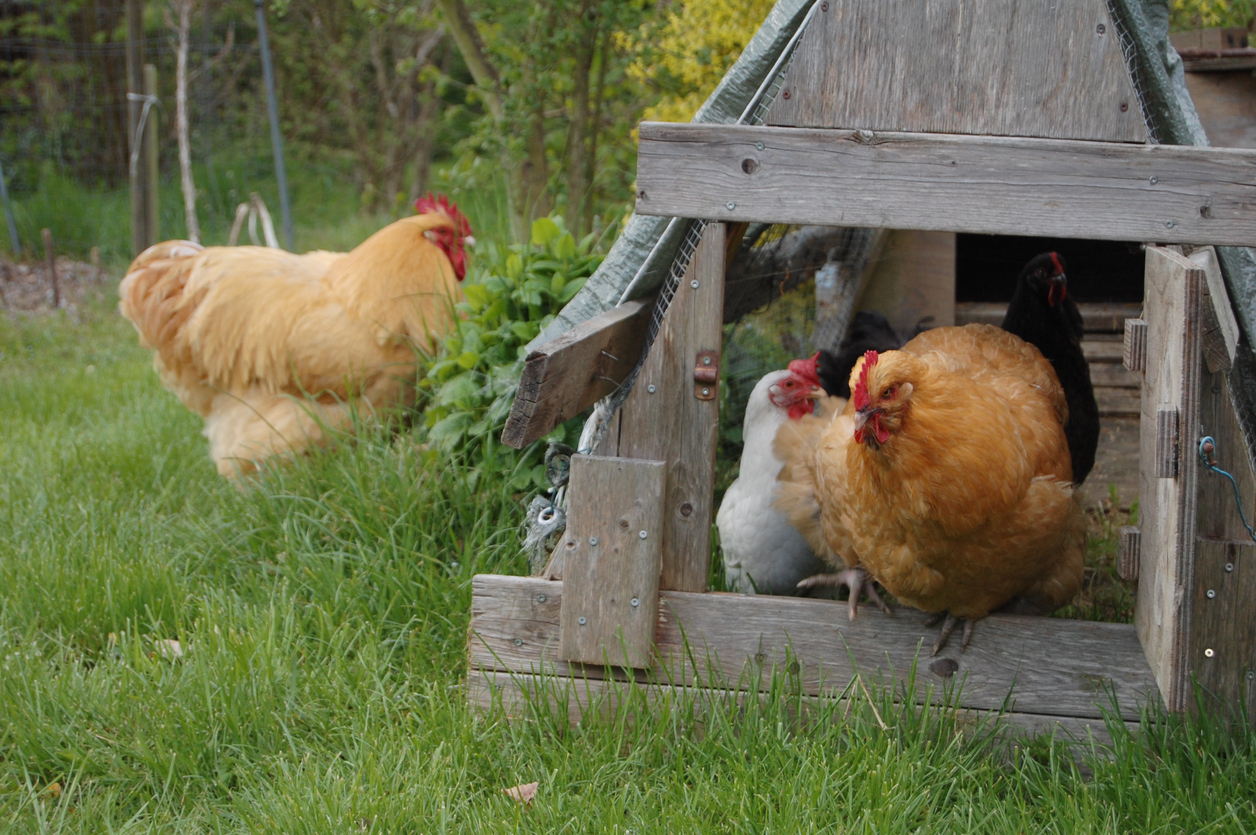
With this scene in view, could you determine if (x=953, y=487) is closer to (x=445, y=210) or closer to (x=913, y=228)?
(x=913, y=228)

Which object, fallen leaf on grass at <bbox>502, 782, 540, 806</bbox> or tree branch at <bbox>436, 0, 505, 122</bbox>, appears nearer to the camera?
fallen leaf on grass at <bbox>502, 782, 540, 806</bbox>

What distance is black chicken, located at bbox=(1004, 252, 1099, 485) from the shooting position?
2688 mm

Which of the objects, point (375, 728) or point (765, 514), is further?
point (765, 514)

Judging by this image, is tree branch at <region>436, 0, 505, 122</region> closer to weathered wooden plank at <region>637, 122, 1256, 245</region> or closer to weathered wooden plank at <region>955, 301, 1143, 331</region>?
weathered wooden plank at <region>955, 301, 1143, 331</region>

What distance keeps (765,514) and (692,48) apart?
270cm

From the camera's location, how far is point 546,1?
14.5 feet

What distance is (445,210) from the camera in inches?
175

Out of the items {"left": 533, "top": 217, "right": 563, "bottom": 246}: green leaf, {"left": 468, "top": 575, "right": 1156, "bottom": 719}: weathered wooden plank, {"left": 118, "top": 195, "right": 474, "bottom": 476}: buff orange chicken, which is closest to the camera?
{"left": 468, "top": 575, "right": 1156, "bottom": 719}: weathered wooden plank


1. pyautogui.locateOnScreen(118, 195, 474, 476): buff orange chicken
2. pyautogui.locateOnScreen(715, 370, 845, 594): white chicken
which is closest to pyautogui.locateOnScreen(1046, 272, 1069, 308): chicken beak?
pyautogui.locateOnScreen(715, 370, 845, 594): white chicken

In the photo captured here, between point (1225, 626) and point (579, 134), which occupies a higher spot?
point (579, 134)

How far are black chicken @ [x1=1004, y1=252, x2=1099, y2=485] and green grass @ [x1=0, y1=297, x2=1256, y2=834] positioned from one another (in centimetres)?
92

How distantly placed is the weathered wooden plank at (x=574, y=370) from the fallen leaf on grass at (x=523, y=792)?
0.74 m

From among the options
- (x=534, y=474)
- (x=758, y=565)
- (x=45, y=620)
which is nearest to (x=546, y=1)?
(x=534, y=474)

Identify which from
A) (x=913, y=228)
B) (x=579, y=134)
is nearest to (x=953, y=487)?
(x=913, y=228)
